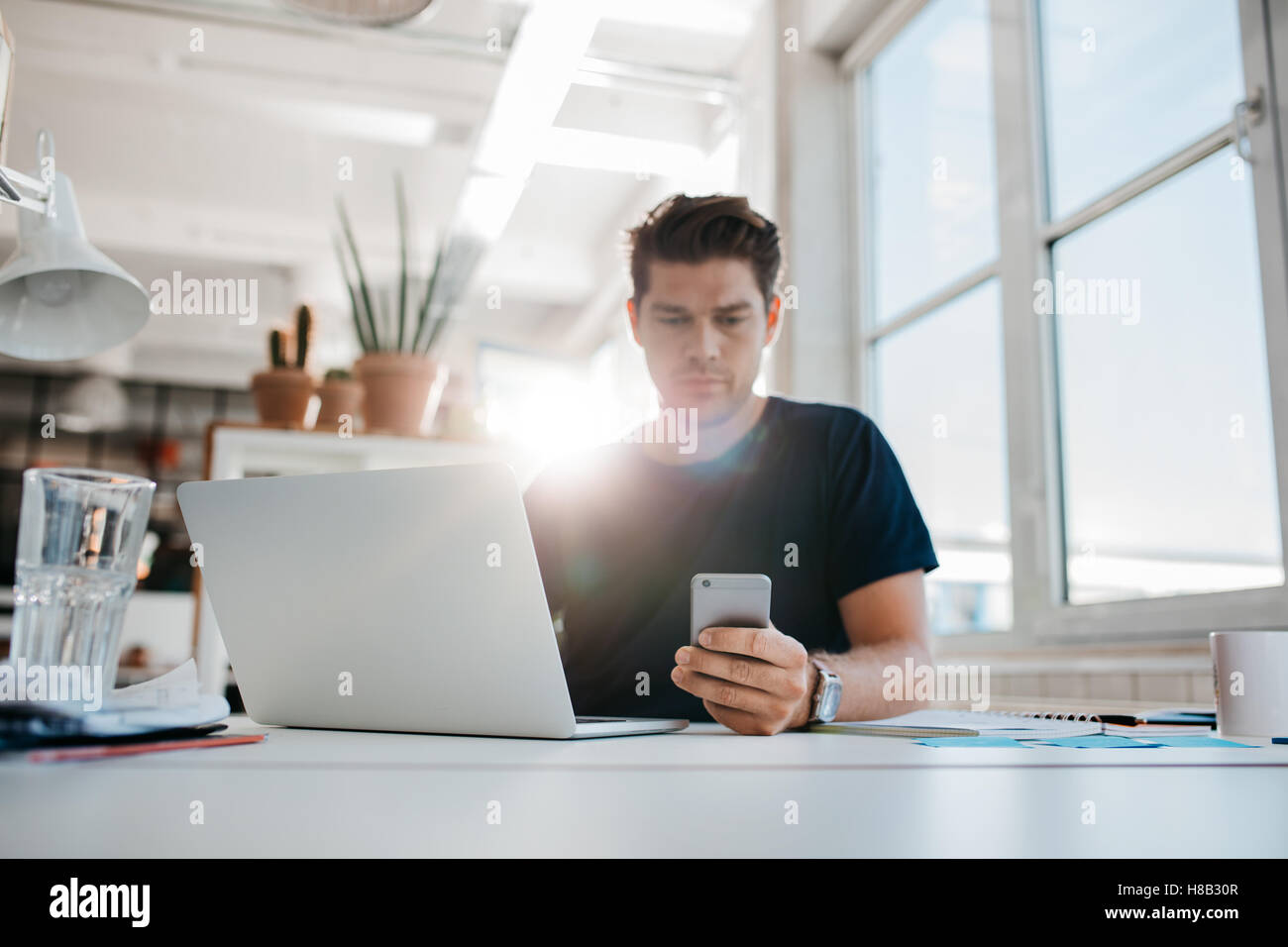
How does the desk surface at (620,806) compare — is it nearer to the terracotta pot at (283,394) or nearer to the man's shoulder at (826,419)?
the man's shoulder at (826,419)

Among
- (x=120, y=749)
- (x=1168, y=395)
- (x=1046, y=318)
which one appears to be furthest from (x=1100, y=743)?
(x=1046, y=318)

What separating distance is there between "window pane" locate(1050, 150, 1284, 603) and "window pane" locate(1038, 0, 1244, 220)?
0.37 ft

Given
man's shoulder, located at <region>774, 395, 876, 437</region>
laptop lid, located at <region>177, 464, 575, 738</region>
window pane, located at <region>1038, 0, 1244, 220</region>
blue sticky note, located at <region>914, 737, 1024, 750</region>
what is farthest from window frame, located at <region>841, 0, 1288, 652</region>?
laptop lid, located at <region>177, 464, 575, 738</region>

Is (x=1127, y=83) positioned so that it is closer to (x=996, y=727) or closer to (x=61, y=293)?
(x=996, y=727)

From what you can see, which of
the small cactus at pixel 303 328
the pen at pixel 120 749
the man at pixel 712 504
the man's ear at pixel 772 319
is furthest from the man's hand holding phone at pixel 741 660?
the small cactus at pixel 303 328

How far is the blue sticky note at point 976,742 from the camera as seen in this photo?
0.79 m

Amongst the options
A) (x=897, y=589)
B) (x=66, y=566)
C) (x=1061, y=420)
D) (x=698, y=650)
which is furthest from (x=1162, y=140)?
(x=66, y=566)

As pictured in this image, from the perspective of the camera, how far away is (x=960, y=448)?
121 inches

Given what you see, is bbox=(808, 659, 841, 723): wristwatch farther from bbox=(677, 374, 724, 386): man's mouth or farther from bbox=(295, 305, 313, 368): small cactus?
bbox=(295, 305, 313, 368): small cactus

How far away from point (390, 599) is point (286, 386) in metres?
2.17

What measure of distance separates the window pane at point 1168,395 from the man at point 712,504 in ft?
2.70

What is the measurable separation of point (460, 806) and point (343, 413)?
256 cm

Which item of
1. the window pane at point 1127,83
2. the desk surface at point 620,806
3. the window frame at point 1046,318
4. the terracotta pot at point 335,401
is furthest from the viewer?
the terracotta pot at point 335,401
